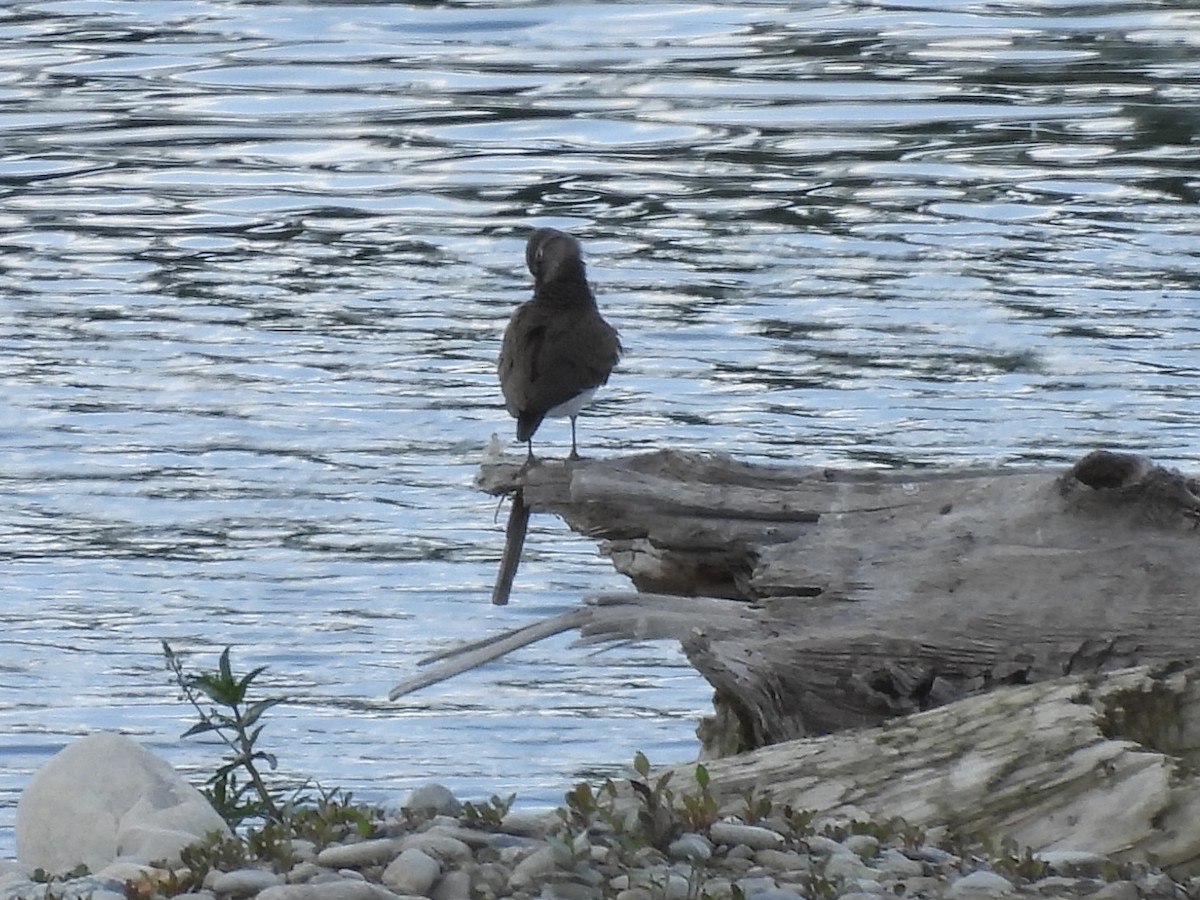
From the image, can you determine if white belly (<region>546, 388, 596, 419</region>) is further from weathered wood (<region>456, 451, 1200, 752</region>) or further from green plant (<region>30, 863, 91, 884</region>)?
green plant (<region>30, 863, 91, 884</region>)

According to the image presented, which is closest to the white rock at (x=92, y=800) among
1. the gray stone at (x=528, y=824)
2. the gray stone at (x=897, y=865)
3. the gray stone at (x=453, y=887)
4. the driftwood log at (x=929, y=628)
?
the driftwood log at (x=929, y=628)

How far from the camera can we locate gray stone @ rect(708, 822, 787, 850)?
4.86m

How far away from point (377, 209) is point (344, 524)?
738 cm

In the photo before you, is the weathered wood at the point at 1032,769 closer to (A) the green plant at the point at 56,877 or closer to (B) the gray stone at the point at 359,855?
(B) the gray stone at the point at 359,855

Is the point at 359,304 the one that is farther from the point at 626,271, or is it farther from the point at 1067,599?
the point at 1067,599

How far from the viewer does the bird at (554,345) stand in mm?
8289

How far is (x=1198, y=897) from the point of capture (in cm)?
491

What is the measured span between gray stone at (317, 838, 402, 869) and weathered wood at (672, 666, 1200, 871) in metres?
1.18

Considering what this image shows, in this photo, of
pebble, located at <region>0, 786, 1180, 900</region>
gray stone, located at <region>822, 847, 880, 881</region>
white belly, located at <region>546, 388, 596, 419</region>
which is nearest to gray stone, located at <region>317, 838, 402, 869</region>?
pebble, located at <region>0, 786, 1180, 900</region>

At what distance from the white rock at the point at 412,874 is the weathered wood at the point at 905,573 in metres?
2.43

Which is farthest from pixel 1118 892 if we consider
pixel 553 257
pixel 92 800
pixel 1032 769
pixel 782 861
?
pixel 553 257

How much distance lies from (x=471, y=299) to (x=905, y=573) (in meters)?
9.51

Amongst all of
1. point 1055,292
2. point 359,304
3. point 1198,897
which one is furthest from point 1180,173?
point 1198,897

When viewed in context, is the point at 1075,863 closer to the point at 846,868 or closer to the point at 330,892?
the point at 846,868
